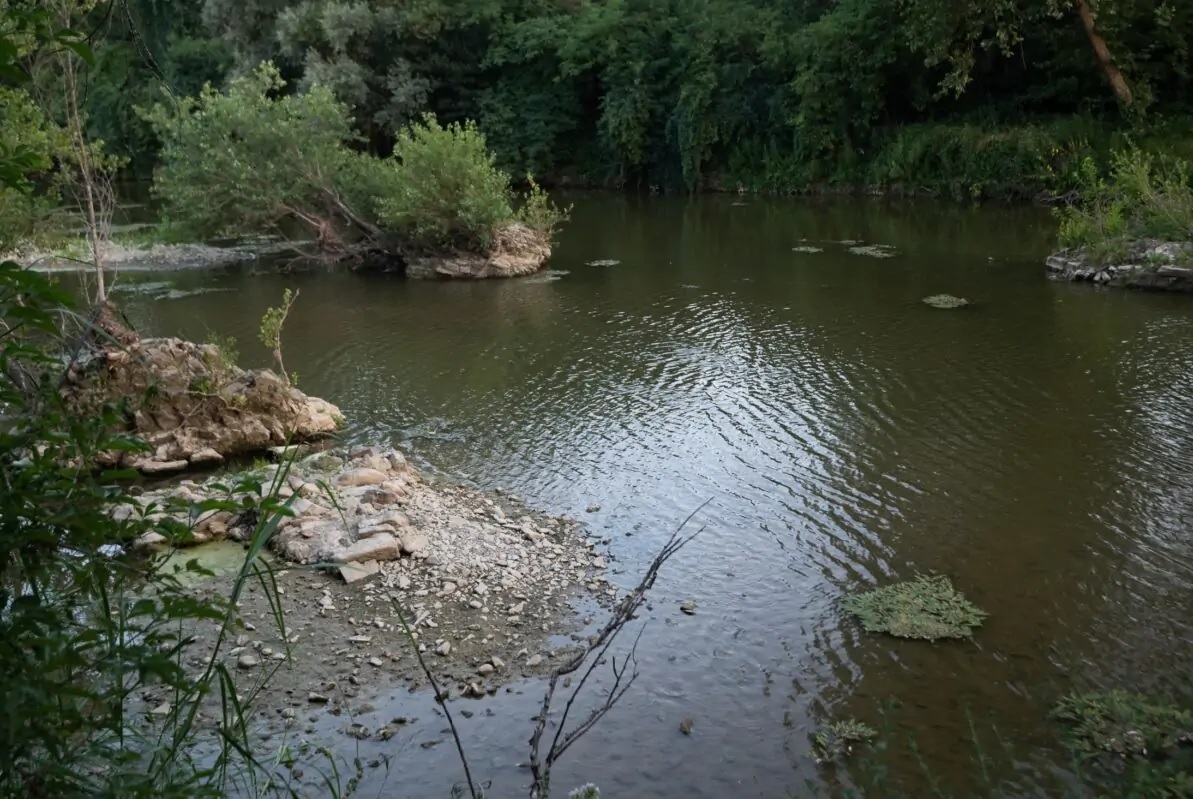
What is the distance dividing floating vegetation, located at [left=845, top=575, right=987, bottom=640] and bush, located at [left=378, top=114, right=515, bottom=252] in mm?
15366

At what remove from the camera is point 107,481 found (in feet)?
9.62

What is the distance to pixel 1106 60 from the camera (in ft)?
87.2

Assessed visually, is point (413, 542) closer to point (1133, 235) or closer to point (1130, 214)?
point (1133, 235)

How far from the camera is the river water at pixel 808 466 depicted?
6016mm

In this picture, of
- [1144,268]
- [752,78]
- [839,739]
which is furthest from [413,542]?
[752,78]

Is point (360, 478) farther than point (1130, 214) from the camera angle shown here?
No

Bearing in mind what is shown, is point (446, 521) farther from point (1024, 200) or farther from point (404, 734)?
point (1024, 200)

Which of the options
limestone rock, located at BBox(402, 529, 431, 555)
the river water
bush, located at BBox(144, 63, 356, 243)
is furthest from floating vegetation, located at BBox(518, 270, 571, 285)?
limestone rock, located at BBox(402, 529, 431, 555)

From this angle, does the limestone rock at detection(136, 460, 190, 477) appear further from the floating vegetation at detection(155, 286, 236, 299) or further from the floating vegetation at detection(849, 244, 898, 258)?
the floating vegetation at detection(849, 244, 898, 258)

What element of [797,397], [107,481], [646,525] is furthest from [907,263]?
[107,481]

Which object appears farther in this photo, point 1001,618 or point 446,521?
point 446,521

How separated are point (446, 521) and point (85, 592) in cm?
599

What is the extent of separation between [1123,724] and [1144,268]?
13.7 metres

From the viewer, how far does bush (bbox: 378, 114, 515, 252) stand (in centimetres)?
2116
